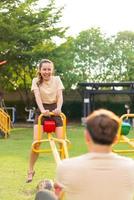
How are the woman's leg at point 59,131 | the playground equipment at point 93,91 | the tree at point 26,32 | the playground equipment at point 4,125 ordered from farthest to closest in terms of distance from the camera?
the playground equipment at point 93,91 < the tree at point 26,32 < the playground equipment at point 4,125 < the woman's leg at point 59,131

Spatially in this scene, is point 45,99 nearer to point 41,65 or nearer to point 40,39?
point 41,65

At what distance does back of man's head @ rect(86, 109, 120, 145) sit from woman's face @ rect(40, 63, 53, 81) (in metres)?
4.08

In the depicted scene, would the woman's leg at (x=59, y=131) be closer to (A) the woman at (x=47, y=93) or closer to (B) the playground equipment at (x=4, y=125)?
(A) the woman at (x=47, y=93)

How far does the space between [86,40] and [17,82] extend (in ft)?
21.1

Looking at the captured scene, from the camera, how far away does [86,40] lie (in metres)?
37.5

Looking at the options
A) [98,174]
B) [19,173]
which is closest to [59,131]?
[19,173]

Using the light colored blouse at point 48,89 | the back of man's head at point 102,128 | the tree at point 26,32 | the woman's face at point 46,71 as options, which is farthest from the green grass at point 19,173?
the tree at point 26,32

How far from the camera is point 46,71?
22.8 ft

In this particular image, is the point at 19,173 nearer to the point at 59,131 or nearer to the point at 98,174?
the point at 59,131

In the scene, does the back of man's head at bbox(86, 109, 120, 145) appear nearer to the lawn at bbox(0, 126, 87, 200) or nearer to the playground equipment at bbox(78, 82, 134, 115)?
the lawn at bbox(0, 126, 87, 200)

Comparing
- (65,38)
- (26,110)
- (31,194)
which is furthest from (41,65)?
(26,110)

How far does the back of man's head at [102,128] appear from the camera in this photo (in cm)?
279

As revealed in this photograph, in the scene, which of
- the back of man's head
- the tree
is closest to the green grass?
the back of man's head

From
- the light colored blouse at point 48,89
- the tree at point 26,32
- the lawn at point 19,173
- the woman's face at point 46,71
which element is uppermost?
the tree at point 26,32
